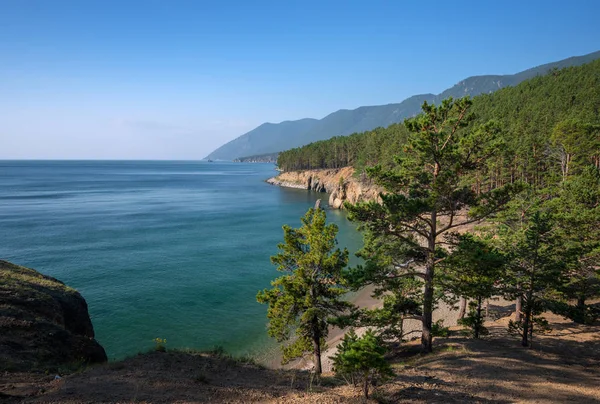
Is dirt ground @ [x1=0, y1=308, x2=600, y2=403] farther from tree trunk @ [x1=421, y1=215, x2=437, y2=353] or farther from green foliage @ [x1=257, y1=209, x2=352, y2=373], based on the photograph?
green foliage @ [x1=257, y1=209, x2=352, y2=373]

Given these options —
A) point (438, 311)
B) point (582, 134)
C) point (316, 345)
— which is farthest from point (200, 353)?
point (582, 134)

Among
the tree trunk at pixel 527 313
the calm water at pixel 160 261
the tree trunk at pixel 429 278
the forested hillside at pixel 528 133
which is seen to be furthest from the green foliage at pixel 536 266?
the calm water at pixel 160 261

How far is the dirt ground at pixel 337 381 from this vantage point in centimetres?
1065

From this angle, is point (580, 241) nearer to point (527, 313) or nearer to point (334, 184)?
point (527, 313)

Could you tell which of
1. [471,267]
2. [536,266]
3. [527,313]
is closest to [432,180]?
[471,267]

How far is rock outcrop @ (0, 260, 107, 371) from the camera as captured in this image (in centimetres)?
1362

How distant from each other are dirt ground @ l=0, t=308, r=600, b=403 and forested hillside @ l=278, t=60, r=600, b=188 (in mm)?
10006

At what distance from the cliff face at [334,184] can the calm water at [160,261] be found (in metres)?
9.98

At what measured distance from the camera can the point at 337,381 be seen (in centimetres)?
1430

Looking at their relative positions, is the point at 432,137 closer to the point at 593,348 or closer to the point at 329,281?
the point at 329,281

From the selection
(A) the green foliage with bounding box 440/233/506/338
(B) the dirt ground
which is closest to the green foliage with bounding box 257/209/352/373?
(B) the dirt ground

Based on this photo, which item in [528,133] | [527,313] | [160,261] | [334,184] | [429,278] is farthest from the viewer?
[334,184]

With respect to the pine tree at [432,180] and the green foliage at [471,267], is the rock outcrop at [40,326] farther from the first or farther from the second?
the green foliage at [471,267]

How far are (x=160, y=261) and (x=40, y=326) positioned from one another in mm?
29929
